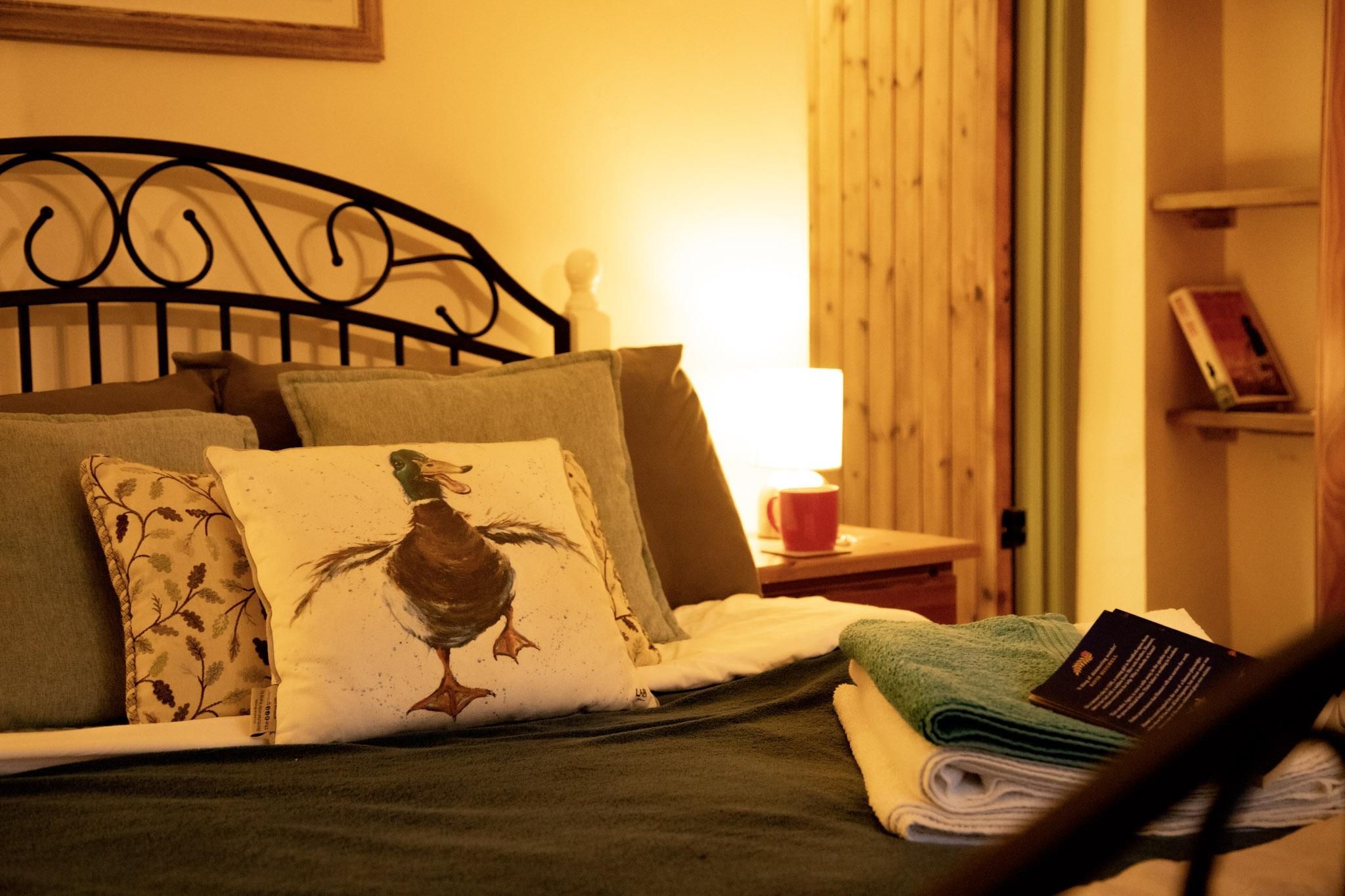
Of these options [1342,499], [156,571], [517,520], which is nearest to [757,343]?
[1342,499]

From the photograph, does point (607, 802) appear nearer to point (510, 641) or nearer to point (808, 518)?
point (510, 641)

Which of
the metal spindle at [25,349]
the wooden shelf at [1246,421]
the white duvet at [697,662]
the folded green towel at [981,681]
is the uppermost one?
the metal spindle at [25,349]

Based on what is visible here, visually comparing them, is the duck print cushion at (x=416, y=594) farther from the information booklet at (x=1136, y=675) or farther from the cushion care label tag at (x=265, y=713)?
the information booklet at (x=1136, y=675)

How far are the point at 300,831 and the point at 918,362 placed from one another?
262 centimetres

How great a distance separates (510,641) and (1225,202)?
7.00 feet

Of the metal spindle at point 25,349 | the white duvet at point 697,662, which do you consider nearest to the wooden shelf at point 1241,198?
the white duvet at point 697,662

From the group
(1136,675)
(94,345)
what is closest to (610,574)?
(1136,675)

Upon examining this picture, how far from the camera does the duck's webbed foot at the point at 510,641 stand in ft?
4.40

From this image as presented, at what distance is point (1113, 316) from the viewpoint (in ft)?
10.2

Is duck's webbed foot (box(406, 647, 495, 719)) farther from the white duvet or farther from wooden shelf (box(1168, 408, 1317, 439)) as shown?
wooden shelf (box(1168, 408, 1317, 439))

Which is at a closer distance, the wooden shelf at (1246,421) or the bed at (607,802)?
the bed at (607,802)

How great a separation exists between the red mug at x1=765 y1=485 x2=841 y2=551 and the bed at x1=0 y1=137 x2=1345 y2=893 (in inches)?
23.1

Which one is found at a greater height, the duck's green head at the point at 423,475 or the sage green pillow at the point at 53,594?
the duck's green head at the point at 423,475

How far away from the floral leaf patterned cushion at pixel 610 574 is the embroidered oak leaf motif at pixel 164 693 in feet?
1.60
